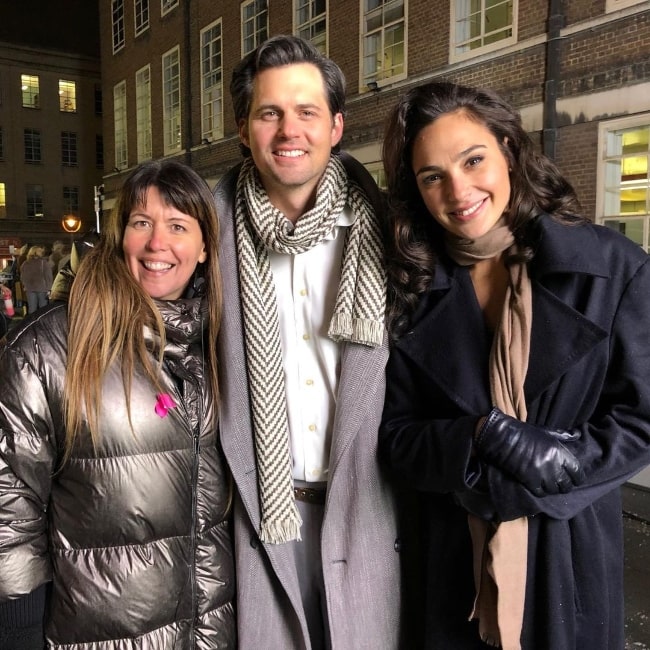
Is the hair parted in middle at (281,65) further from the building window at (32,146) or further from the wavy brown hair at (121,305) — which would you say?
the building window at (32,146)

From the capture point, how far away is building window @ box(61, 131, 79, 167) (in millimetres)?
36062

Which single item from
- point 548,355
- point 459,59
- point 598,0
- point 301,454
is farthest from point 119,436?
point 459,59

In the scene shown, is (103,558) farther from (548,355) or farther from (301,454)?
(548,355)

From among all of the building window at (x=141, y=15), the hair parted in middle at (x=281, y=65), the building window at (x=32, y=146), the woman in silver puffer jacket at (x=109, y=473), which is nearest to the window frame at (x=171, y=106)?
the building window at (x=141, y=15)

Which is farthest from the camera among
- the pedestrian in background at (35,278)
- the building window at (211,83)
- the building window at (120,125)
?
the building window at (120,125)

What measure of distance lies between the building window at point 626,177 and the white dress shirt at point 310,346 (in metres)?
5.75

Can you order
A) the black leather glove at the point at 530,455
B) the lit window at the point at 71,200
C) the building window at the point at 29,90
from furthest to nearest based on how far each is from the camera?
the lit window at the point at 71,200
the building window at the point at 29,90
the black leather glove at the point at 530,455

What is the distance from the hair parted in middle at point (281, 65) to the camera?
6.48ft

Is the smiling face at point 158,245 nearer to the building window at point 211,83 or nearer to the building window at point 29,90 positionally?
the building window at point 211,83

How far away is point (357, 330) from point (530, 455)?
0.59 m

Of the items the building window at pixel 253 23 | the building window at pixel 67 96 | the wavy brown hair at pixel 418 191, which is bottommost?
the wavy brown hair at pixel 418 191

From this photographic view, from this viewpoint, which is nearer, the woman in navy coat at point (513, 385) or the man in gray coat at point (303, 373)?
the woman in navy coat at point (513, 385)

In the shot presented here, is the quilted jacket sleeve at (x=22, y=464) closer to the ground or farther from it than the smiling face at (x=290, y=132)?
closer to the ground

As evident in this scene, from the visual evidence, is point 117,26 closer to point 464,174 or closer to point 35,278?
point 35,278
